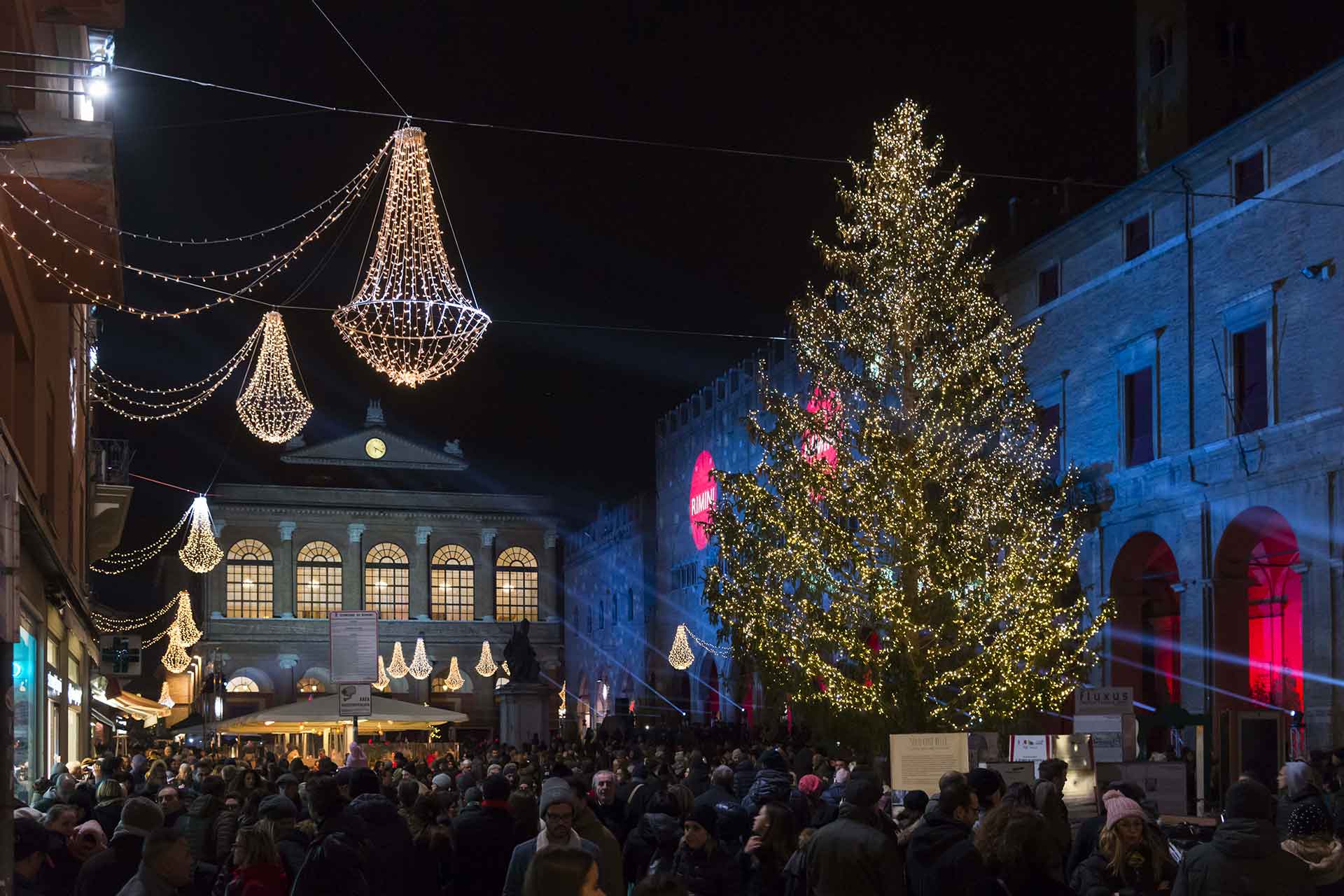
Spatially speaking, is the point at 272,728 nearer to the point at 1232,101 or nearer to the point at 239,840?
the point at 1232,101

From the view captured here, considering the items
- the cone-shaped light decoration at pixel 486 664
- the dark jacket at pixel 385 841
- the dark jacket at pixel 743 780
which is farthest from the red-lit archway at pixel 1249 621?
the cone-shaped light decoration at pixel 486 664

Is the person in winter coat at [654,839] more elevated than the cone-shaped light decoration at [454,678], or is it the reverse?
the person in winter coat at [654,839]

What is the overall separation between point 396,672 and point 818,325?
40.9m

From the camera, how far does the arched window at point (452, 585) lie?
74.1m

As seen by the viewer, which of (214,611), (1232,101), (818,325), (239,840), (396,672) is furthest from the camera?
(214,611)

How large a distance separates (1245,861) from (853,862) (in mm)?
1885

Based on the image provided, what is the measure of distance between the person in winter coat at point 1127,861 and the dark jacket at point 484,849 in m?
3.22

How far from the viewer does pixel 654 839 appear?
1063 centimetres

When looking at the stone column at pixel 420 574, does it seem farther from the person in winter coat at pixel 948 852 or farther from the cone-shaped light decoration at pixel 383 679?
the person in winter coat at pixel 948 852

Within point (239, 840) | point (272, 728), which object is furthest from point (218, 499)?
point (239, 840)

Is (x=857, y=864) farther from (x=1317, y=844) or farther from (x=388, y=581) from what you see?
(x=388, y=581)

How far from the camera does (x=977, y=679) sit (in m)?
25.2

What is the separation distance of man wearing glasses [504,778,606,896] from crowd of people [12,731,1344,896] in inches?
0.5

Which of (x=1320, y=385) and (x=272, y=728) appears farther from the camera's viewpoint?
(x=272, y=728)
